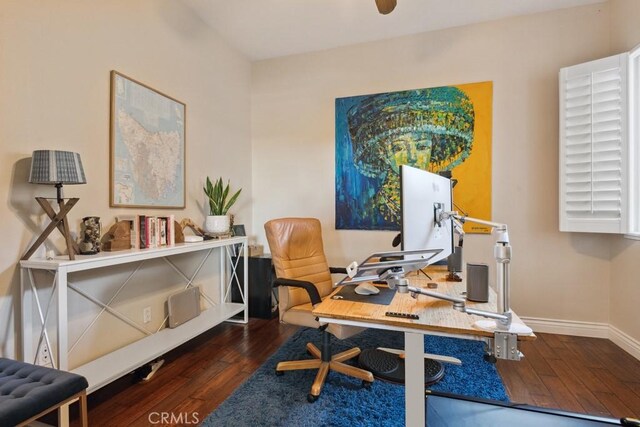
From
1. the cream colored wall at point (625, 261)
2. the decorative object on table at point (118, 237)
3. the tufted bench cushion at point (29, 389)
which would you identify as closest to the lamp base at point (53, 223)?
the decorative object on table at point (118, 237)

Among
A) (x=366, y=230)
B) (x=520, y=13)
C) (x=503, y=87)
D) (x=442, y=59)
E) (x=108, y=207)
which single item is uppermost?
(x=520, y=13)

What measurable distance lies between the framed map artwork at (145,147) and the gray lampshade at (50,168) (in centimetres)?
49

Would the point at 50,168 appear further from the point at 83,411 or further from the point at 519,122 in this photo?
the point at 519,122

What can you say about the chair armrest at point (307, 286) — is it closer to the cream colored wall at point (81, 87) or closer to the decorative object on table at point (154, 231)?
the decorative object on table at point (154, 231)

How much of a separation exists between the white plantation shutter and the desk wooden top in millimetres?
1787

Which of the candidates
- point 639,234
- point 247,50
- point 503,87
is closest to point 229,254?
point 247,50

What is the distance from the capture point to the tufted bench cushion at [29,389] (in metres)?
1.03

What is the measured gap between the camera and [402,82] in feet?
10.4

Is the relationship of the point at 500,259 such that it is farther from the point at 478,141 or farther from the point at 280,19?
the point at 280,19

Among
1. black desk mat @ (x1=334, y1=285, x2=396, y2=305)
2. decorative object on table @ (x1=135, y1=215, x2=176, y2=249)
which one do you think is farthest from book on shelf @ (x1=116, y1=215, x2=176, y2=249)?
black desk mat @ (x1=334, y1=285, x2=396, y2=305)

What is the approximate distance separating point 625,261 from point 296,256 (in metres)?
2.64

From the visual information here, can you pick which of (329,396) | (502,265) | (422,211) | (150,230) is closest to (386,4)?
(422,211)

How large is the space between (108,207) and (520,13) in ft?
12.7

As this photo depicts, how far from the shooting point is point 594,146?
2484 millimetres
